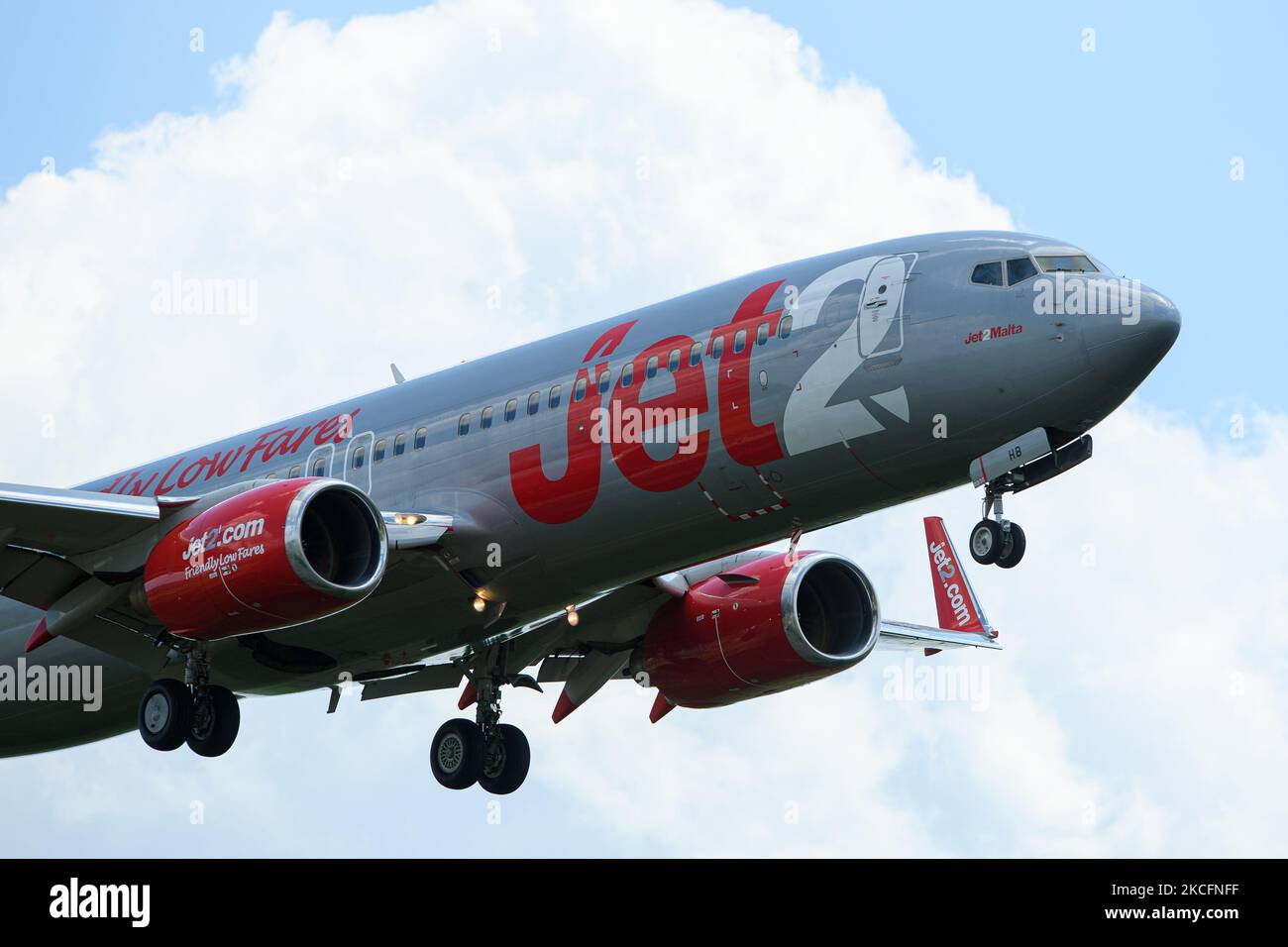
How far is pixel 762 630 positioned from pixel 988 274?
293 inches

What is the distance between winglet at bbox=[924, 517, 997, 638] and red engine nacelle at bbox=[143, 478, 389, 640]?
474 inches

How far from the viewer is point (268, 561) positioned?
2452cm

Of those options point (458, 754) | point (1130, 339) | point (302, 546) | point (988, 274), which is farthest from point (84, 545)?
point (1130, 339)

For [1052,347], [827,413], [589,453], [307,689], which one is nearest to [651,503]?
[589,453]

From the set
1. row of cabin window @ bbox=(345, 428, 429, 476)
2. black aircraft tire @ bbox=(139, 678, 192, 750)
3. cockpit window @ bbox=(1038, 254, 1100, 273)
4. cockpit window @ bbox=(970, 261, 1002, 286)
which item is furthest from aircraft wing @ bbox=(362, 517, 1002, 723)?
cockpit window @ bbox=(1038, 254, 1100, 273)

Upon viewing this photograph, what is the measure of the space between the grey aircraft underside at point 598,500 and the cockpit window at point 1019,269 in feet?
0.15

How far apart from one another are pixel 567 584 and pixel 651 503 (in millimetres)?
1961

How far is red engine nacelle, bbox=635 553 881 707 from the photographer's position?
96.6ft

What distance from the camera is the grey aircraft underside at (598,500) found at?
78.8 ft

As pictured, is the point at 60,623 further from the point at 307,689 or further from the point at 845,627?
the point at 845,627

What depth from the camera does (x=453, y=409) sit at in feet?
90.7
